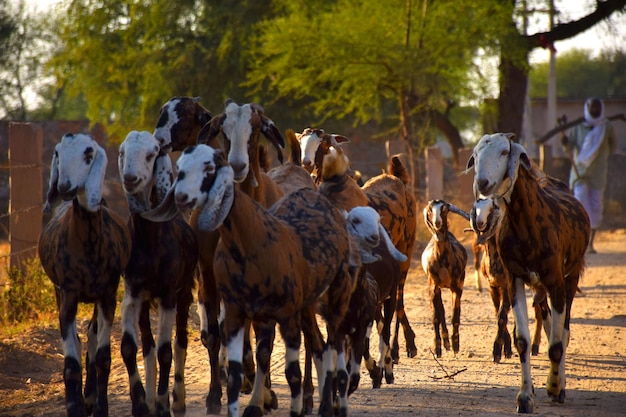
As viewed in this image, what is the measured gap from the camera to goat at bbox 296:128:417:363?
9812 mm

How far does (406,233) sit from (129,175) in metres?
5.05

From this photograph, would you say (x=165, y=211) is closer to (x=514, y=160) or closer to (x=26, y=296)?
(x=514, y=160)

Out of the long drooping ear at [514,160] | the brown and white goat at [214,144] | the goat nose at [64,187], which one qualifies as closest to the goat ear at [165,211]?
the goat nose at [64,187]

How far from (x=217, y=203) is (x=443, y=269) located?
5.16 metres

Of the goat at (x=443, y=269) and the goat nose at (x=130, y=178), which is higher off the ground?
the goat nose at (x=130, y=178)

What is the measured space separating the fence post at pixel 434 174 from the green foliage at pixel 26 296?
10.1 metres

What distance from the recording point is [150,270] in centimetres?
727

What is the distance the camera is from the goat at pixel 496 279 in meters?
9.04

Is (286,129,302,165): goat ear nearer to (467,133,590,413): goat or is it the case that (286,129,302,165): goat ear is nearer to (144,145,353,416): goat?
(467,133,590,413): goat

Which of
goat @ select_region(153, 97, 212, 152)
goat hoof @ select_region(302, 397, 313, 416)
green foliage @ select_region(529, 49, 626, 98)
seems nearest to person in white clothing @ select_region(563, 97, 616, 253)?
goat @ select_region(153, 97, 212, 152)

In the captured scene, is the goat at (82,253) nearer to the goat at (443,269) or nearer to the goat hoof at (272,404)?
the goat hoof at (272,404)

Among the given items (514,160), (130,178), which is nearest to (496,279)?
(514,160)

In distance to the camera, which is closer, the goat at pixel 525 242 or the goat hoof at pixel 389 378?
the goat at pixel 525 242

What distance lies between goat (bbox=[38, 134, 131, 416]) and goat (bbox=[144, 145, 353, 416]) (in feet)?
2.67
